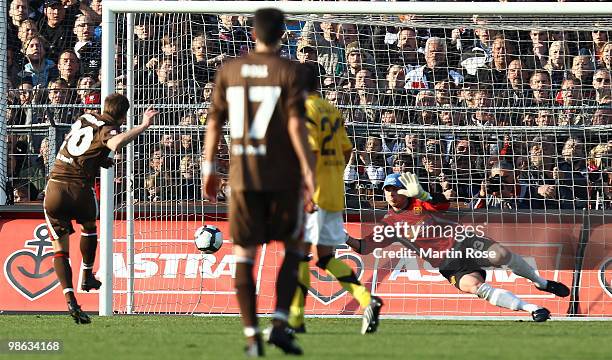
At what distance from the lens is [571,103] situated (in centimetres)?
1348

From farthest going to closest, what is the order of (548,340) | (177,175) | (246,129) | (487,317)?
(177,175), (487,317), (548,340), (246,129)

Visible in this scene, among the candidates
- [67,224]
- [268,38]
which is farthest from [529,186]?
[268,38]

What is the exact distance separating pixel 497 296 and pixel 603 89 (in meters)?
3.15

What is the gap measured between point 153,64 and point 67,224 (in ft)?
8.51

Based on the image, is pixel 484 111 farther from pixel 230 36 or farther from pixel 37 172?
pixel 37 172

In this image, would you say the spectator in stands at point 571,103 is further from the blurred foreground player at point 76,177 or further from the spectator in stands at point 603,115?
the blurred foreground player at point 76,177

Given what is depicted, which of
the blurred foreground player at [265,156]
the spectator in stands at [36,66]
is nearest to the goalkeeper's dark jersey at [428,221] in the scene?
the spectator in stands at [36,66]

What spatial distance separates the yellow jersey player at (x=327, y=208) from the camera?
9367 mm

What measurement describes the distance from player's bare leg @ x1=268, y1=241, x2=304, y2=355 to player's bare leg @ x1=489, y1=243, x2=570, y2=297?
17.1ft

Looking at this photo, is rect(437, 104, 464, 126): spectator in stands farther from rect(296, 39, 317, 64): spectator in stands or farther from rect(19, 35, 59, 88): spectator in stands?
rect(19, 35, 59, 88): spectator in stands

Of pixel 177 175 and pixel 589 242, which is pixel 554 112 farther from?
pixel 177 175

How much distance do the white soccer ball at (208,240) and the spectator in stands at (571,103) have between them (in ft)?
13.3

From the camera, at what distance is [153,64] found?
13312 mm

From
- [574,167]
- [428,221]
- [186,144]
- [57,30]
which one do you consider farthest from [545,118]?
[57,30]
